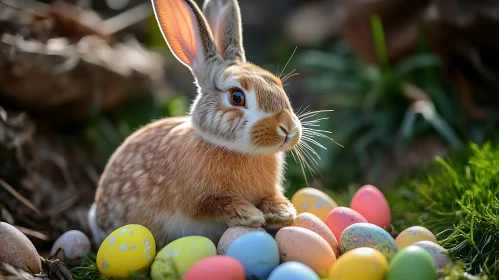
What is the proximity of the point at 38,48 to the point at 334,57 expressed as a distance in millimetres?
3302

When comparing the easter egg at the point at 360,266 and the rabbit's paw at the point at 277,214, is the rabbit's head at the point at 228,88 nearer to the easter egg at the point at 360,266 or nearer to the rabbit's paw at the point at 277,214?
the rabbit's paw at the point at 277,214

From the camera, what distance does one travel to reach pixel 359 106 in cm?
557

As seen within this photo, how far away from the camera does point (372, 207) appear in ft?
10.7

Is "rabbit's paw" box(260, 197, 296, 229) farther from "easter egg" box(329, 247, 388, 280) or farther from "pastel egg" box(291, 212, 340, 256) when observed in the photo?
"easter egg" box(329, 247, 388, 280)

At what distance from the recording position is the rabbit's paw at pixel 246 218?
9.10 ft

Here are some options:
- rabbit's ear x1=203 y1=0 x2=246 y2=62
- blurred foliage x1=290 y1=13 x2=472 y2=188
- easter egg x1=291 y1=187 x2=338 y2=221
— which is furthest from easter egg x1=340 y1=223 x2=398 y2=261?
blurred foliage x1=290 y1=13 x2=472 y2=188

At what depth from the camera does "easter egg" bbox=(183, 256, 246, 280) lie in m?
2.30

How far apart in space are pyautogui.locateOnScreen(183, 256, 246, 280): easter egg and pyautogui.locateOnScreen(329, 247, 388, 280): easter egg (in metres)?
0.45

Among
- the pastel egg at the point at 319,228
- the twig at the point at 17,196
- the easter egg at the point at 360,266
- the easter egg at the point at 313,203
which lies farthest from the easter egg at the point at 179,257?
the twig at the point at 17,196

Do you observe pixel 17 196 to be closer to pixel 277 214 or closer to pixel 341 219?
pixel 277 214

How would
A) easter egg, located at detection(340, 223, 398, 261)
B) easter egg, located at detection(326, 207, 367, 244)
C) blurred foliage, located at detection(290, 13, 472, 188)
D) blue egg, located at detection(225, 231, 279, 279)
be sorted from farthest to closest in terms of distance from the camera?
blurred foliage, located at detection(290, 13, 472, 188), easter egg, located at detection(326, 207, 367, 244), easter egg, located at detection(340, 223, 398, 261), blue egg, located at detection(225, 231, 279, 279)

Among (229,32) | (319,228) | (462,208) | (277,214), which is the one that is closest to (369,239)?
(319,228)

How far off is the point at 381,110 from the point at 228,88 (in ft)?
9.31

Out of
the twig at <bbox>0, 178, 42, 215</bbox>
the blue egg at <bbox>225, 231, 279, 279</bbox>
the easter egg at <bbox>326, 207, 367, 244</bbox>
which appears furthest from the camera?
the twig at <bbox>0, 178, 42, 215</bbox>
